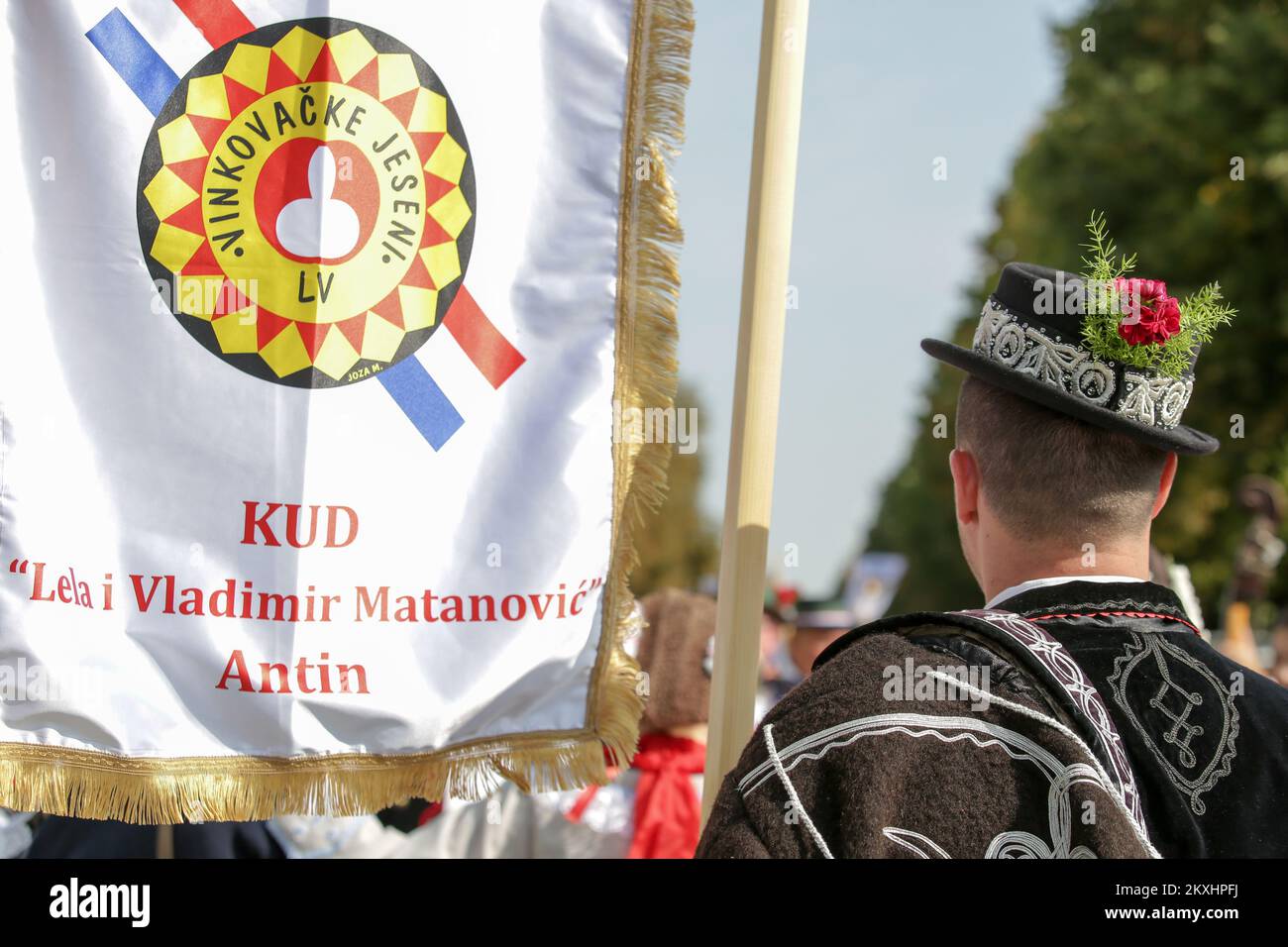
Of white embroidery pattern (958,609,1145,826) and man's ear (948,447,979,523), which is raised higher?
man's ear (948,447,979,523)

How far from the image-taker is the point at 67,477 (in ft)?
8.26

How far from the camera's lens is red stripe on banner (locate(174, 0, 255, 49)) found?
103 inches

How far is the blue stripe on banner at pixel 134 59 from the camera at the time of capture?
256 centimetres

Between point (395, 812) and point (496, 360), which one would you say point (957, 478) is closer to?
point (496, 360)

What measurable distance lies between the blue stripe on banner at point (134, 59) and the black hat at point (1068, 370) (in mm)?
1590

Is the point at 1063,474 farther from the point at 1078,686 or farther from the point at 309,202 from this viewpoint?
the point at 309,202

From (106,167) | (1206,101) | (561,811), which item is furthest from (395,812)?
(1206,101)

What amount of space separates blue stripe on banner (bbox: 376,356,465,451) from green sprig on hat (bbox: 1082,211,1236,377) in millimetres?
1221

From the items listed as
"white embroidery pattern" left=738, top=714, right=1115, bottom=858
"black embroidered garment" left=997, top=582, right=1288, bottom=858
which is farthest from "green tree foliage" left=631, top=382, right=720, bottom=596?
"white embroidery pattern" left=738, top=714, right=1115, bottom=858

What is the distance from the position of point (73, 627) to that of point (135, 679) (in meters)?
0.15

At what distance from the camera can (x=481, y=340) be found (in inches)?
107

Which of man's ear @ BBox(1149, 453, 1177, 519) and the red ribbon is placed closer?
man's ear @ BBox(1149, 453, 1177, 519)

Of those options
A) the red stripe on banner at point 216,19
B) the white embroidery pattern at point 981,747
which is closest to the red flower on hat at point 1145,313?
the white embroidery pattern at point 981,747

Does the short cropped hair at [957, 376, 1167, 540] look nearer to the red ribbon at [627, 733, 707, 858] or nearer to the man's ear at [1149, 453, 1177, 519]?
the man's ear at [1149, 453, 1177, 519]
